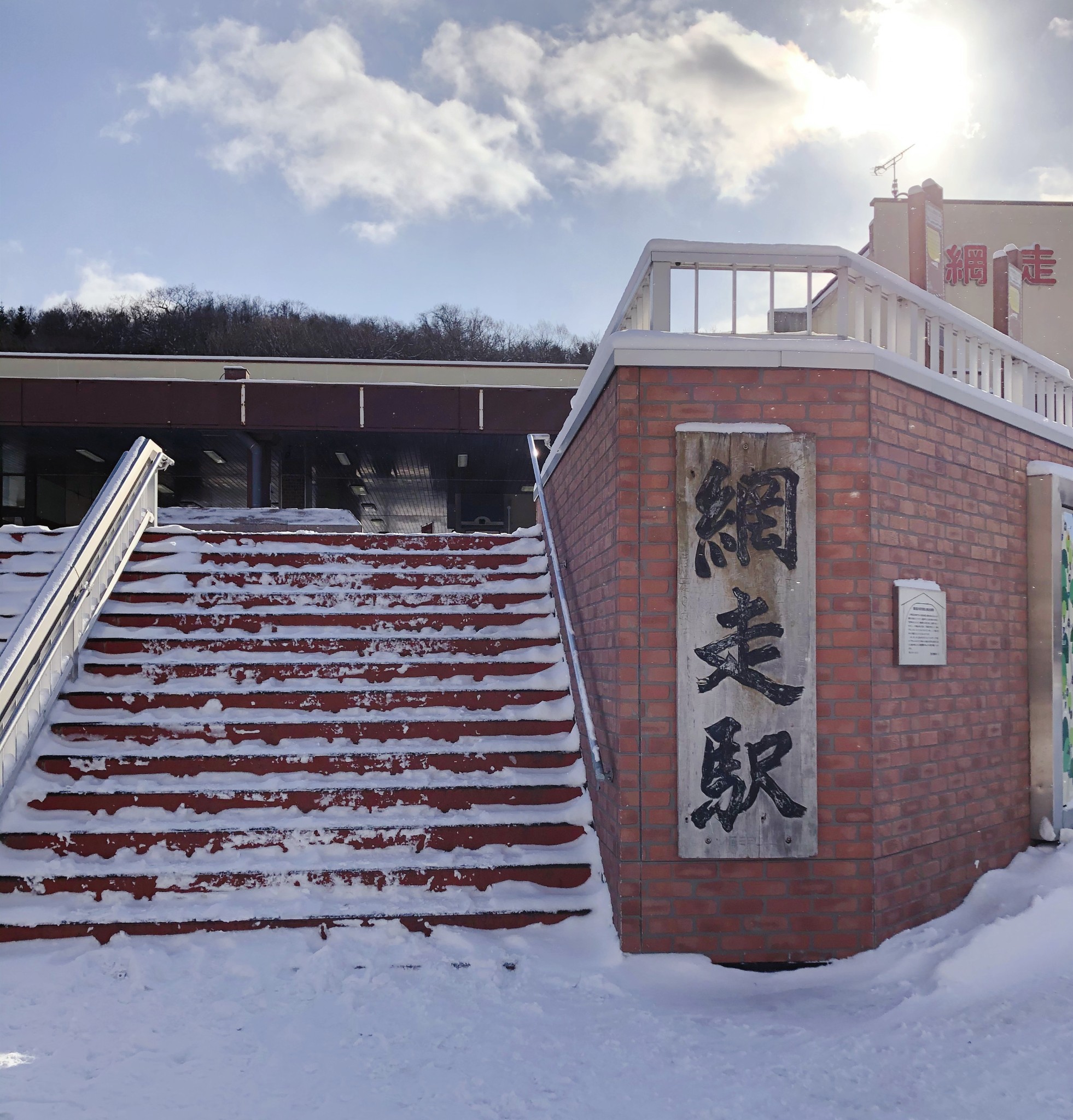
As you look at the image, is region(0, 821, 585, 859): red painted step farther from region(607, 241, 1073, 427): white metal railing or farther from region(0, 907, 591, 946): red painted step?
region(607, 241, 1073, 427): white metal railing

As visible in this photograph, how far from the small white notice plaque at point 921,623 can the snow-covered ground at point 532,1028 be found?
4.22ft

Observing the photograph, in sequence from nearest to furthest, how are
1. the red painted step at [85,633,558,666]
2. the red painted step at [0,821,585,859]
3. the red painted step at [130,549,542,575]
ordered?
the red painted step at [0,821,585,859] → the red painted step at [85,633,558,666] → the red painted step at [130,549,542,575]

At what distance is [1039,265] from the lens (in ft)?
67.8

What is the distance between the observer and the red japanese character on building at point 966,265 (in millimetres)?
20594

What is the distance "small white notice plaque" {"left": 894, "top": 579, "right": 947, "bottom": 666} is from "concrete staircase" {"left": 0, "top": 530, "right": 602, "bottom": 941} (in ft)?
6.74

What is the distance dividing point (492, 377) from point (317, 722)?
1401 centimetres

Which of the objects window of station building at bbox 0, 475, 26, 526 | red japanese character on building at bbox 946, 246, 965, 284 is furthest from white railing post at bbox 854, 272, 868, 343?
window of station building at bbox 0, 475, 26, 526

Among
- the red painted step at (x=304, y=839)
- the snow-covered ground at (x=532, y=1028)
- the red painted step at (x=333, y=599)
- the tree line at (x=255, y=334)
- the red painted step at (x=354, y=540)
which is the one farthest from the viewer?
the tree line at (x=255, y=334)

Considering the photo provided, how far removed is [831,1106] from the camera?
10.1 ft

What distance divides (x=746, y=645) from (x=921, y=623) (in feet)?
3.53

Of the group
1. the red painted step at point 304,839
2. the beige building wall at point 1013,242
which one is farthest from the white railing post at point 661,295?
the beige building wall at point 1013,242

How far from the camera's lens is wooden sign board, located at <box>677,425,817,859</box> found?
4379mm

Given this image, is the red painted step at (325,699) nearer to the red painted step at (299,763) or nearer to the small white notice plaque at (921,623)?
the red painted step at (299,763)

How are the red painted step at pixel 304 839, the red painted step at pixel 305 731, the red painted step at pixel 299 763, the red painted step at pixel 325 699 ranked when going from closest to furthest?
the red painted step at pixel 304 839 < the red painted step at pixel 299 763 < the red painted step at pixel 305 731 < the red painted step at pixel 325 699
